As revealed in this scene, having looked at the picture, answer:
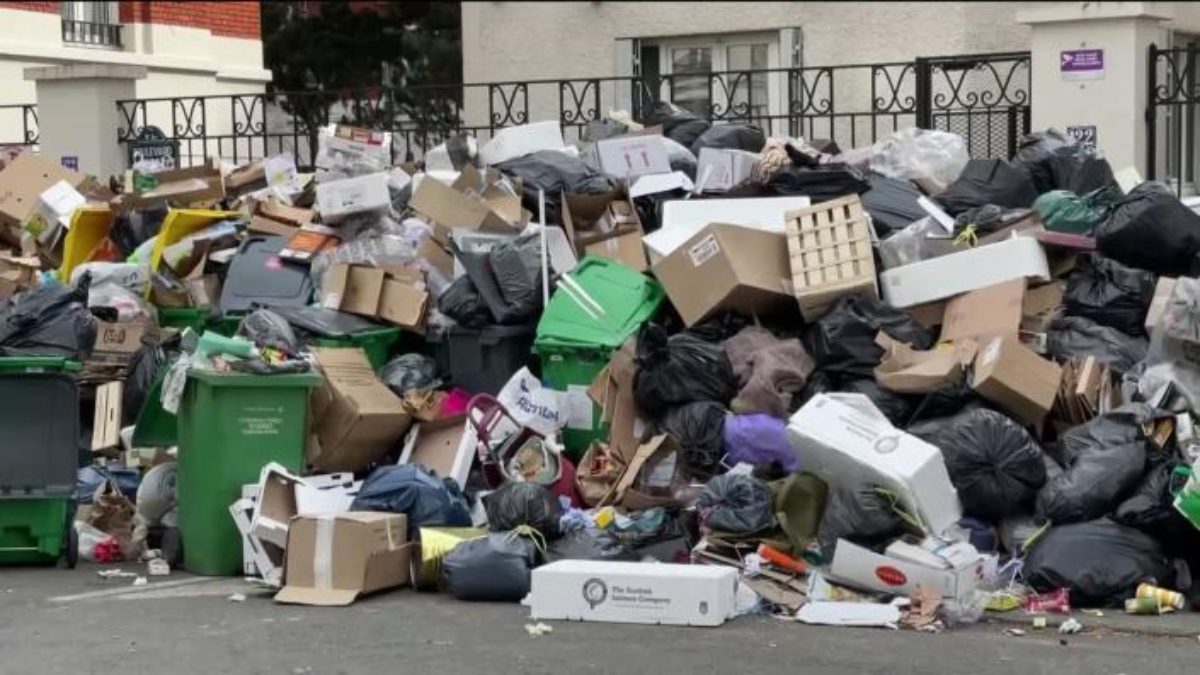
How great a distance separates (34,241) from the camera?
10.5 m

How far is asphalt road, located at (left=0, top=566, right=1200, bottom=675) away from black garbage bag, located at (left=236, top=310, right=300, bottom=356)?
1656 mm

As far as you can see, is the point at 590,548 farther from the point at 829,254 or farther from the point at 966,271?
the point at 966,271

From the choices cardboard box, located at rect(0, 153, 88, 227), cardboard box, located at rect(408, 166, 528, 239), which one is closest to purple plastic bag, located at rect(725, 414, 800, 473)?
cardboard box, located at rect(408, 166, 528, 239)

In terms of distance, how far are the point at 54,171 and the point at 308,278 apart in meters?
2.67

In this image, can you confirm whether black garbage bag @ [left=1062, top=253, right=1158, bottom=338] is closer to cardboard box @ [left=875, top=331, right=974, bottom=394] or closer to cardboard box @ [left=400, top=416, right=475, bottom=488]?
cardboard box @ [left=875, top=331, right=974, bottom=394]

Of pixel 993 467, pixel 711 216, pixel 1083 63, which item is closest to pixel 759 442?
pixel 993 467

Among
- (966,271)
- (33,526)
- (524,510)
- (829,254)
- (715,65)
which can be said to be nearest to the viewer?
(524,510)

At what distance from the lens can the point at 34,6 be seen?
50.6ft

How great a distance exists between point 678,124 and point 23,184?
4145 mm

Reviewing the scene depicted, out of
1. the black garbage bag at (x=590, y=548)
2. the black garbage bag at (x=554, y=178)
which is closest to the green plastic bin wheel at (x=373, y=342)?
the black garbage bag at (x=554, y=178)

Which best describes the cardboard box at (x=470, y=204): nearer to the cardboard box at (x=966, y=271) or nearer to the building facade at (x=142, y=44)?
the cardboard box at (x=966, y=271)

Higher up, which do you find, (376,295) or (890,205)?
(890,205)

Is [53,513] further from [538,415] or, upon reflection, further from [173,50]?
[173,50]

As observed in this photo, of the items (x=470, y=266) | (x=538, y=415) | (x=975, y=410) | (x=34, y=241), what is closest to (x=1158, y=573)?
(x=975, y=410)
